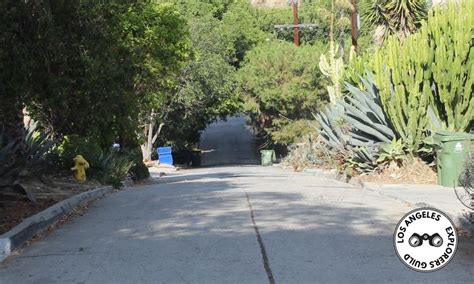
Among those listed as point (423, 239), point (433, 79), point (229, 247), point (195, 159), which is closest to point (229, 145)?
point (195, 159)

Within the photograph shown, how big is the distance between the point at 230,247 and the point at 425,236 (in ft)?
9.00

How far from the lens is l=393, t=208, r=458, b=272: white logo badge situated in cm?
481

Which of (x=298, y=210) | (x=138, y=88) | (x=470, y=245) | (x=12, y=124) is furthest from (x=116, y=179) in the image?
(x=470, y=245)

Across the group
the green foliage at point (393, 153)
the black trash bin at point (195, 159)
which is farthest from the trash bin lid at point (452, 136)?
the black trash bin at point (195, 159)

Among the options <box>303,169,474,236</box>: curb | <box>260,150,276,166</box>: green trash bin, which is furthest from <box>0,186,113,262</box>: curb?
<box>260,150,276,166</box>: green trash bin

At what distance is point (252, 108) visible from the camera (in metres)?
43.4

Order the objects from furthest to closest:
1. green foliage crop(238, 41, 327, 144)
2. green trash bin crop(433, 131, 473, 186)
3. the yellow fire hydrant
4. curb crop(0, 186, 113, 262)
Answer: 1. green foliage crop(238, 41, 327, 144)
2. the yellow fire hydrant
3. green trash bin crop(433, 131, 473, 186)
4. curb crop(0, 186, 113, 262)

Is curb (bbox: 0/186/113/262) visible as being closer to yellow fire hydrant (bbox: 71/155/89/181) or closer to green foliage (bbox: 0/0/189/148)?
green foliage (bbox: 0/0/189/148)

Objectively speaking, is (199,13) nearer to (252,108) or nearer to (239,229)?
(252,108)

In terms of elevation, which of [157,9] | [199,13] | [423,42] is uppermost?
[199,13]

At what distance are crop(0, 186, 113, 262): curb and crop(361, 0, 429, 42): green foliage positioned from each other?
16.0m

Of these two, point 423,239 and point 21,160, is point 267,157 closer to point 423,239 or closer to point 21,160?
point 21,160

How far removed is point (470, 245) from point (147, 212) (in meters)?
4.97

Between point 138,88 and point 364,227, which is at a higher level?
point 138,88
